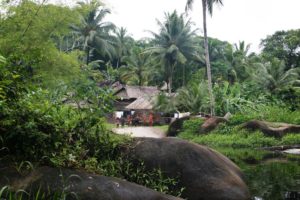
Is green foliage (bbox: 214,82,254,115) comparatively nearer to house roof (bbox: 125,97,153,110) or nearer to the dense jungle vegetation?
the dense jungle vegetation

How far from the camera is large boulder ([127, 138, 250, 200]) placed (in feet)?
19.6

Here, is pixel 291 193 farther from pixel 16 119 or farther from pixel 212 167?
pixel 16 119

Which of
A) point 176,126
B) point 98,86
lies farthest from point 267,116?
point 98,86

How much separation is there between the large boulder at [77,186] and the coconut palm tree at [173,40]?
33.0m

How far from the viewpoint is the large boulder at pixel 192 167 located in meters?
5.96

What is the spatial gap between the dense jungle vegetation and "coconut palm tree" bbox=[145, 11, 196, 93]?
0.32 feet

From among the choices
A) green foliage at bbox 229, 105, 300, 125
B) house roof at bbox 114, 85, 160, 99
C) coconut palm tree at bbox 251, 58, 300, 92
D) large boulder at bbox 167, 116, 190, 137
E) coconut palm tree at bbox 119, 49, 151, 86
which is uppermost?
coconut palm tree at bbox 119, 49, 151, 86

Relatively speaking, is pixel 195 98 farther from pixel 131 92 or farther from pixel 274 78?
pixel 131 92

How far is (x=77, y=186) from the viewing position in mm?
4434

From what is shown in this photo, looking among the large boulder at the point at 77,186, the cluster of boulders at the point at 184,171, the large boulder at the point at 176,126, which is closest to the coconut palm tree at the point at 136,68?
the large boulder at the point at 176,126

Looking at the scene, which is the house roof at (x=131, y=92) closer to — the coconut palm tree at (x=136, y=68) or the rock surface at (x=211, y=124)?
the coconut palm tree at (x=136, y=68)

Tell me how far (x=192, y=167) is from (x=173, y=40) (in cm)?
3273

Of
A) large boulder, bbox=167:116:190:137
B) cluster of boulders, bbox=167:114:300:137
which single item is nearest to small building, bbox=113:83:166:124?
large boulder, bbox=167:116:190:137

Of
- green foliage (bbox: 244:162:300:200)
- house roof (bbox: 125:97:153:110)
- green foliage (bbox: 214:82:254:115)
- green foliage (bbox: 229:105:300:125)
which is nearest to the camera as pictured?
green foliage (bbox: 244:162:300:200)
